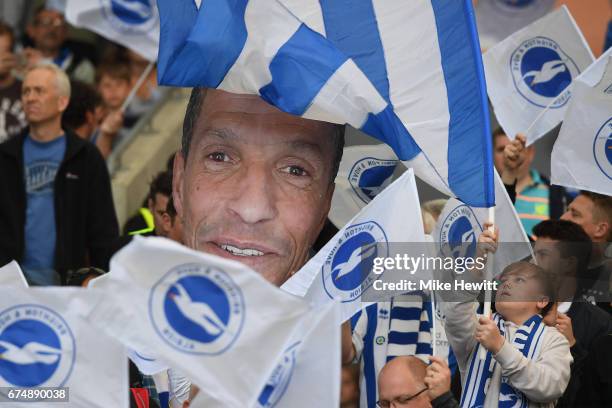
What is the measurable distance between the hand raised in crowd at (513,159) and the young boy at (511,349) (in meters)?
1.04

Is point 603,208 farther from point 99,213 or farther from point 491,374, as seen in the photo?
point 99,213

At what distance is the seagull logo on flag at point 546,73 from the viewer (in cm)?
612

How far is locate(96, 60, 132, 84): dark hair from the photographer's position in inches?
390

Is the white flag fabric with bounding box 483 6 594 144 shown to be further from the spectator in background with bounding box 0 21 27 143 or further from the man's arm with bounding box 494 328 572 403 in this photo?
the spectator in background with bounding box 0 21 27 143

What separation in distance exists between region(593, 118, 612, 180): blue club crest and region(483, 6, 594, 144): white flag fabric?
0.91 metres

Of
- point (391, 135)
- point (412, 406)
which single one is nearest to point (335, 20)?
point (391, 135)

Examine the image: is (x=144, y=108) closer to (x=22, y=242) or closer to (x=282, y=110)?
(x=22, y=242)

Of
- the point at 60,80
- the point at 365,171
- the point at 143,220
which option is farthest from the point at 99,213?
the point at 365,171

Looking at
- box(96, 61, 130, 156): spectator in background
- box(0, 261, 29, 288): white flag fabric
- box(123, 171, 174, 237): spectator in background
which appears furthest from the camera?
box(96, 61, 130, 156): spectator in background

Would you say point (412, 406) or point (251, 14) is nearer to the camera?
point (251, 14)

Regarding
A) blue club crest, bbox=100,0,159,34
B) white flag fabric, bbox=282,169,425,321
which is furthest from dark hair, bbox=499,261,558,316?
blue club crest, bbox=100,0,159,34

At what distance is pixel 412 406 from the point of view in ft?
15.2

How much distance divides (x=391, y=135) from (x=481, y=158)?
1.65 ft

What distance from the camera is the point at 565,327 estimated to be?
4.81m
